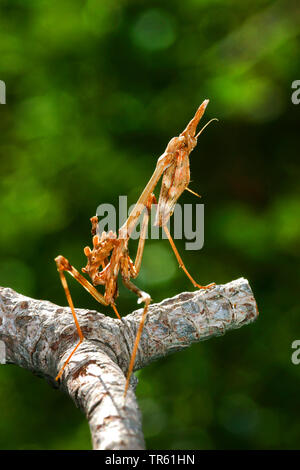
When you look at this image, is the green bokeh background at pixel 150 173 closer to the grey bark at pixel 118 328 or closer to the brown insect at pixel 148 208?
the brown insect at pixel 148 208

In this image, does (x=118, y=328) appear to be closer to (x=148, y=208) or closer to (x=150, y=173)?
(x=148, y=208)

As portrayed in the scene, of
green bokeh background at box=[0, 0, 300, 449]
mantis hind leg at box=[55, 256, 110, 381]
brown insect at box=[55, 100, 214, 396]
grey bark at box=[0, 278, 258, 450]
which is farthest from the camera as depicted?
green bokeh background at box=[0, 0, 300, 449]

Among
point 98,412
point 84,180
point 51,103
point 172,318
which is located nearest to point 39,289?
point 84,180

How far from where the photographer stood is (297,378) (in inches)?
114

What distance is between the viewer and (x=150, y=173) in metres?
2.86

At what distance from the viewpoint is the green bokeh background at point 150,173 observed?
2777 millimetres

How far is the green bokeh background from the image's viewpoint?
2.78 m

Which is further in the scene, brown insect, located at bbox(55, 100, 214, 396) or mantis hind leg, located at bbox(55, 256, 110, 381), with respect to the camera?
brown insect, located at bbox(55, 100, 214, 396)

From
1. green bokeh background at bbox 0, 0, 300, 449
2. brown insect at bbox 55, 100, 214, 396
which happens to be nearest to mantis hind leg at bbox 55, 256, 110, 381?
brown insect at bbox 55, 100, 214, 396

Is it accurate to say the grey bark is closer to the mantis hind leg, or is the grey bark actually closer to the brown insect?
the mantis hind leg

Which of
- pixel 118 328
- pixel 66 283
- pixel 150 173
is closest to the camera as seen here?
pixel 118 328

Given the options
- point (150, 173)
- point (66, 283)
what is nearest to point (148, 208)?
point (66, 283)

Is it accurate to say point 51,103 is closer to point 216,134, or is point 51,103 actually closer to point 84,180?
point 84,180

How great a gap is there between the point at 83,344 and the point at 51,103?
1739 millimetres
